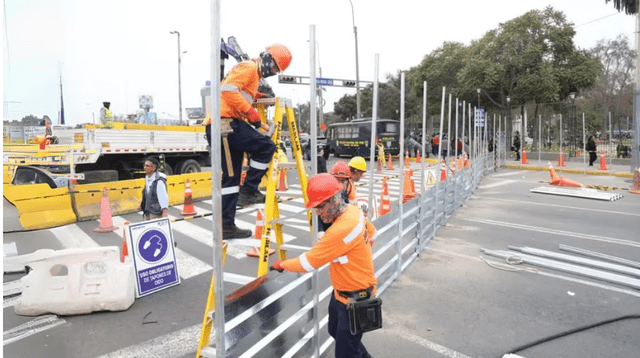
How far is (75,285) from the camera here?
4957mm

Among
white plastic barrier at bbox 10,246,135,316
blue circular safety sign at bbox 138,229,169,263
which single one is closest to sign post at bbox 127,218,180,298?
blue circular safety sign at bbox 138,229,169,263

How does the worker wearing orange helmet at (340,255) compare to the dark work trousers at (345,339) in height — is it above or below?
above

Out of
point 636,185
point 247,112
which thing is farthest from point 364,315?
point 636,185

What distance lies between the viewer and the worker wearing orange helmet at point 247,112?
363cm

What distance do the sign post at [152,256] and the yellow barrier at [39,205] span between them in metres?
4.93

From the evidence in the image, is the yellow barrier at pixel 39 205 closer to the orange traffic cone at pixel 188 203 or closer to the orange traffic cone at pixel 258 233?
the orange traffic cone at pixel 188 203

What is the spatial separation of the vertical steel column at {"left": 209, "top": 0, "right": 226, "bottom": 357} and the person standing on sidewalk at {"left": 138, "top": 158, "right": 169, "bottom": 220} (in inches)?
191

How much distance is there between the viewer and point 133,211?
36.1ft

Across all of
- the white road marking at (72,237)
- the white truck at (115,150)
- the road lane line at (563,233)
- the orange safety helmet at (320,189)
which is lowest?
the road lane line at (563,233)

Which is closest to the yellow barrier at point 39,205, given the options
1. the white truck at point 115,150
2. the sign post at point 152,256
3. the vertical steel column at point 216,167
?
the white truck at point 115,150

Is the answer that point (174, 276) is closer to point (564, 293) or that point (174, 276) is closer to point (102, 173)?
point (564, 293)

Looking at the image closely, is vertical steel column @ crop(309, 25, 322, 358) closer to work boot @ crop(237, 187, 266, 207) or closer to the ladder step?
Answer: work boot @ crop(237, 187, 266, 207)

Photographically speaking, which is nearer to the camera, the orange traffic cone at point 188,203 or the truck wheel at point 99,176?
the orange traffic cone at point 188,203

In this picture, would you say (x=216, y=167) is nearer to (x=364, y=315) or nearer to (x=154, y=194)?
(x=364, y=315)
